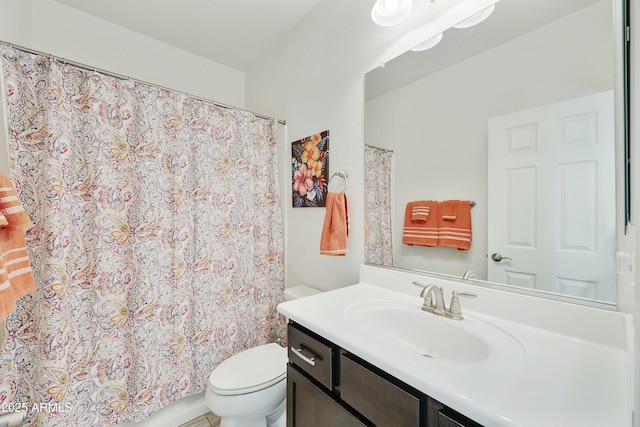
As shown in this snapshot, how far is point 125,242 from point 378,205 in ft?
4.40

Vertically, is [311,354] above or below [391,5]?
below

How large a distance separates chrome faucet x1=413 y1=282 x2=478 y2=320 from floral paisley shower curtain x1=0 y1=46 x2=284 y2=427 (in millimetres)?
1188

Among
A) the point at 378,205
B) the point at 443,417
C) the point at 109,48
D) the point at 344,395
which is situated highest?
the point at 109,48

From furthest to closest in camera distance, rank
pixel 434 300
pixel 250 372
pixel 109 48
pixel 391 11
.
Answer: pixel 109 48
pixel 250 372
pixel 391 11
pixel 434 300

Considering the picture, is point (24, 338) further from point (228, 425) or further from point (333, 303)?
point (333, 303)

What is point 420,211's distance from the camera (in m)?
1.19

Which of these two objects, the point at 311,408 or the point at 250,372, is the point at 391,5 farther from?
the point at 250,372

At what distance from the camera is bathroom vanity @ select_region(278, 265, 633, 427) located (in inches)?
20.1

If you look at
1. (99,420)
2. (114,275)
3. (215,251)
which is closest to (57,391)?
(99,420)

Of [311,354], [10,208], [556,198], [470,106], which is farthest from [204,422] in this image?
[470,106]

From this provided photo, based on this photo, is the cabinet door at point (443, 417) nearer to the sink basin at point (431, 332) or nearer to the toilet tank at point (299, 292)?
the sink basin at point (431, 332)

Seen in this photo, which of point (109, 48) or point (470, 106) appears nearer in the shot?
point (470, 106)

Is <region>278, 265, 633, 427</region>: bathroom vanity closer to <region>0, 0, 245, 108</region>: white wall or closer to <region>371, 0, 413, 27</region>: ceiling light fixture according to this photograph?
<region>371, 0, 413, 27</region>: ceiling light fixture

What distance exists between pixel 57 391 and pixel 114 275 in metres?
0.54
